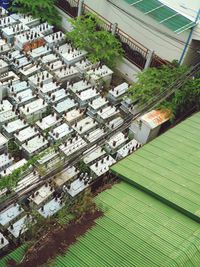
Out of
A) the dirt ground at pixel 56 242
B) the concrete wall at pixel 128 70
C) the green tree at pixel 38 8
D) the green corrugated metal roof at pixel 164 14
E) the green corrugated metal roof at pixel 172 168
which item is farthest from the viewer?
the green tree at pixel 38 8

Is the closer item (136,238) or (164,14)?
(136,238)

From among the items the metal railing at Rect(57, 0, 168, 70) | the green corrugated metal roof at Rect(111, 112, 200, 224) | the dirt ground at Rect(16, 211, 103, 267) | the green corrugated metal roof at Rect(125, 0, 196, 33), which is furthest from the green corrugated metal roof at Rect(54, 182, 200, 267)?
the metal railing at Rect(57, 0, 168, 70)

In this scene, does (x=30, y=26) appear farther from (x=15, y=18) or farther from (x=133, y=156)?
(x=133, y=156)

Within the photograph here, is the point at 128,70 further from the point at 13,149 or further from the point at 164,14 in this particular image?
the point at 13,149

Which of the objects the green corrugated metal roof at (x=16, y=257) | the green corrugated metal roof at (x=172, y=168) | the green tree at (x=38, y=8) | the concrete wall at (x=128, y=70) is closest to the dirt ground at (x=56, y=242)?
the green corrugated metal roof at (x=16, y=257)

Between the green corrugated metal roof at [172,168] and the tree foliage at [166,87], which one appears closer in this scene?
the green corrugated metal roof at [172,168]

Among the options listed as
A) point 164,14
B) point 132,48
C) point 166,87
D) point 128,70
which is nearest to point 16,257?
point 166,87

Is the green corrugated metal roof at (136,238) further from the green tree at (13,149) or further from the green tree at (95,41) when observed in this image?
the green tree at (95,41)
